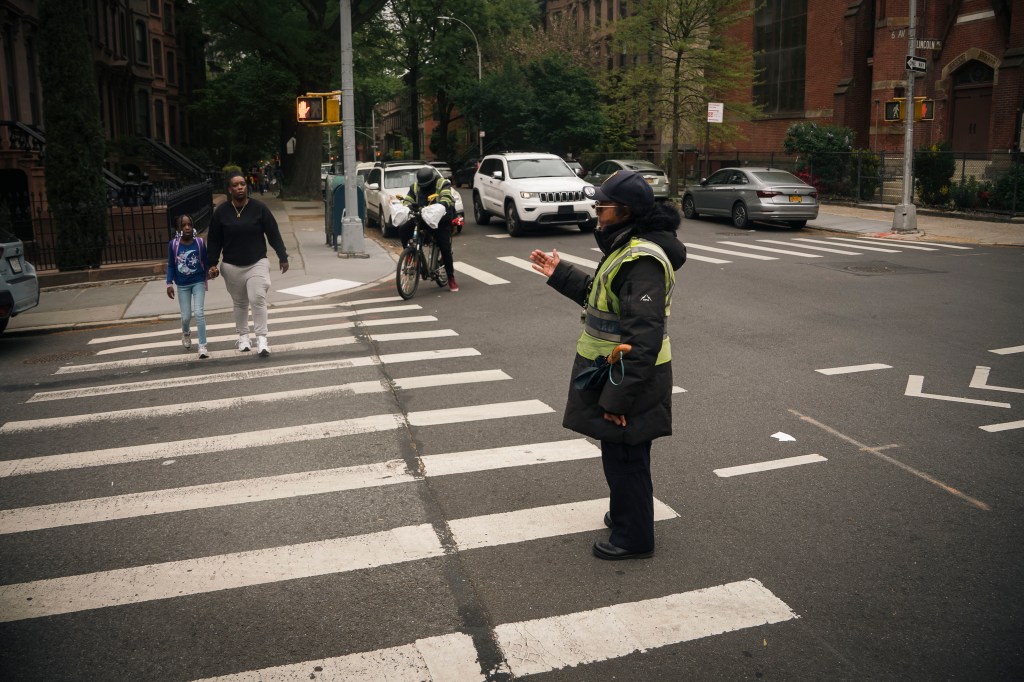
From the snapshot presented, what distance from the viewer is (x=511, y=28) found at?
57750 millimetres

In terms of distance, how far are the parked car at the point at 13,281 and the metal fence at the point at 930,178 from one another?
22.8 m

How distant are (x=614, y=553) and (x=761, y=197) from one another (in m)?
19.2

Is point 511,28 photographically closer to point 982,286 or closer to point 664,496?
point 982,286

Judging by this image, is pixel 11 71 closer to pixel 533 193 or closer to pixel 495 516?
pixel 533 193

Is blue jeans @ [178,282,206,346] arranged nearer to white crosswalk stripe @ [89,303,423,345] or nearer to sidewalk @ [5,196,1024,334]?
white crosswalk stripe @ [89,303,423,345]

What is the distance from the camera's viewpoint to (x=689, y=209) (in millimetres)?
25891

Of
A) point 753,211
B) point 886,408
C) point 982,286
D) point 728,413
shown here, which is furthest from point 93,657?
point 753,211

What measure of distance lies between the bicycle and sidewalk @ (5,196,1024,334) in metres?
1.63

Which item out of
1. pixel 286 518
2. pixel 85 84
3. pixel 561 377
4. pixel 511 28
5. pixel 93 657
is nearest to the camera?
pixel 93 657

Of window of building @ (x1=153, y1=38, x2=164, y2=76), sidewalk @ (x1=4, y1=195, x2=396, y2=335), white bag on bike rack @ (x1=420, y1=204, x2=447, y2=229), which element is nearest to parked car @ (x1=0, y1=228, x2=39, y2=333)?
sidewalk @ (x1=4, y1=195, x2=396, y2=335)

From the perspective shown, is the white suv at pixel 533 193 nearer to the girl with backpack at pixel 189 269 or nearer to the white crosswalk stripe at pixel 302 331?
the white crosswalk stripe at pixel 302 331

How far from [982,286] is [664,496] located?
33.7 ft

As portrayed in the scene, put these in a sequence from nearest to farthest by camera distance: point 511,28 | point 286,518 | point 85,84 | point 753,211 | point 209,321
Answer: point 286,518 → point 209,321 → point 85,84 → point 753,211 → point 511,28

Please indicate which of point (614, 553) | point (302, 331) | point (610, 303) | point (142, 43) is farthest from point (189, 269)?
point (142, 43)
